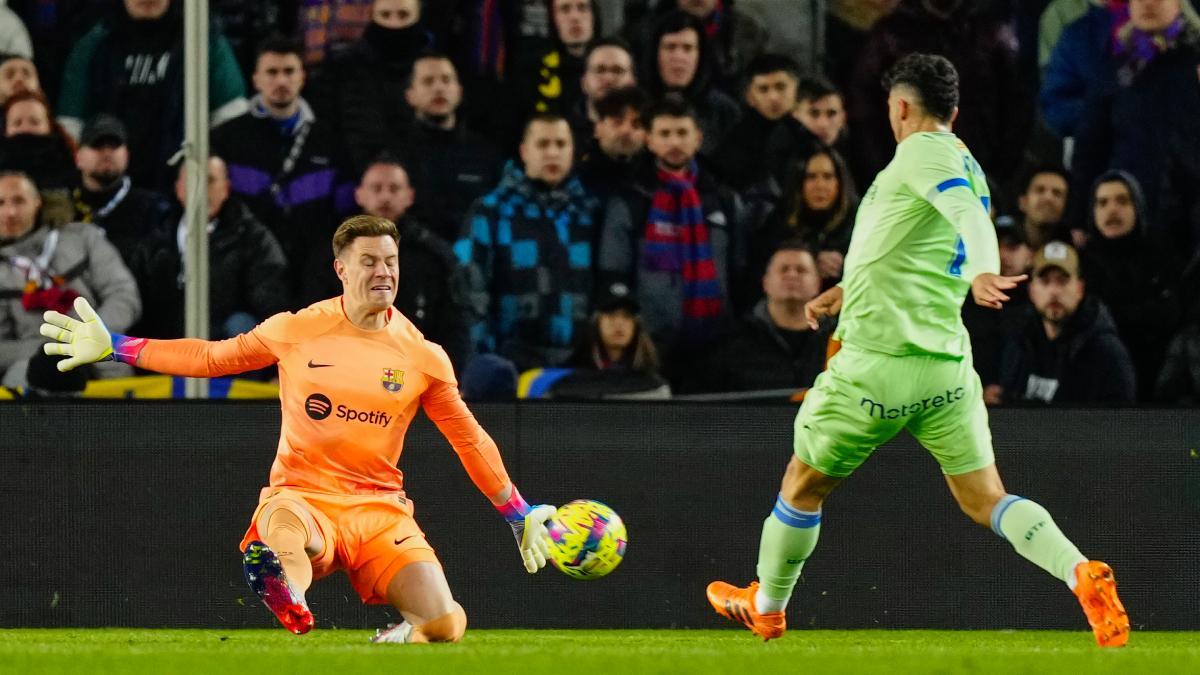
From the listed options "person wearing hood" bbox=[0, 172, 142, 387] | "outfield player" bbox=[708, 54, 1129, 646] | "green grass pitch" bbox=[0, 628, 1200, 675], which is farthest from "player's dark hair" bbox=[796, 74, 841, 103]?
"green grass pitch" bbox=[0, 628, 1200, 675]

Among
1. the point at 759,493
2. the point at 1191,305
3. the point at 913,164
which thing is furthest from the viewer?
the point at 1191,305

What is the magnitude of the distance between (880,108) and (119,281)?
3.90 m

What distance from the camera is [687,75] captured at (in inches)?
366

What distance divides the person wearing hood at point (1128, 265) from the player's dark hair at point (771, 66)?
1621 millimetres

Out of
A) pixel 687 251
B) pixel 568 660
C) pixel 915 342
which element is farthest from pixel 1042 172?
pixel 568 660

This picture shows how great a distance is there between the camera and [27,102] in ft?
30.3

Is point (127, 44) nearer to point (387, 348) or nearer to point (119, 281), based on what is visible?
point (119, 281)

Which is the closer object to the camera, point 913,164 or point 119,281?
point 913,164

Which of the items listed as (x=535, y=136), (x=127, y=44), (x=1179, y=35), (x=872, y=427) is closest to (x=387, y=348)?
(x=872, y=427)

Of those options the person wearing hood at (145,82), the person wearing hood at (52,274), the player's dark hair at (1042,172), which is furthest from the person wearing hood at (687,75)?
the person wearing hood at (52,274)

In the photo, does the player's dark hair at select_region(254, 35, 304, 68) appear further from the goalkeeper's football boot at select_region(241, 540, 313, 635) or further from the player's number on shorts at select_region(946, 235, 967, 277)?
the player's number on shorts at select_region(946, 235, 967, 277)

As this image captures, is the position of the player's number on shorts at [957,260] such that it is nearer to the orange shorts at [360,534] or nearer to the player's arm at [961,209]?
the player's arm at [961,209]

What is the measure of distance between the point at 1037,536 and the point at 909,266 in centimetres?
93

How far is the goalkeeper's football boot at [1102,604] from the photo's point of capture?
17.6ft
